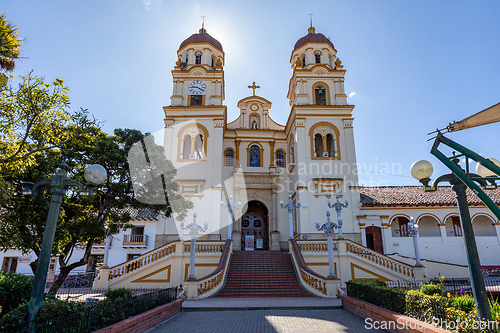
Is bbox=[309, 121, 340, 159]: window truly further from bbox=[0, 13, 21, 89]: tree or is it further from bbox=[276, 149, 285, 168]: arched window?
bbox=[0, 13, 21, 89]: tree

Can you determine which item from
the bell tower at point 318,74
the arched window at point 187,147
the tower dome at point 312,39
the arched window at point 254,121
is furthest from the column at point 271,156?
the tower dome at point 312,39

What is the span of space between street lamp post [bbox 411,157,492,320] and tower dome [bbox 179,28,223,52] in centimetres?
2505

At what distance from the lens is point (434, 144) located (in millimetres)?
5551

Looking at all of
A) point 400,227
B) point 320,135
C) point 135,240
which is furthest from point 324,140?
point 135,240

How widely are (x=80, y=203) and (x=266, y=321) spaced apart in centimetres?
814

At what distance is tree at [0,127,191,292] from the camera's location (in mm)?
10258

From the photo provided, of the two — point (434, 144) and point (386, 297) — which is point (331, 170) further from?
point (434, 144)

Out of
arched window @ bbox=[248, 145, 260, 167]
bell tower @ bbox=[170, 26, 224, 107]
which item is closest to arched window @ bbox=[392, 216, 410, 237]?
arched window @ bbox=[248, 145, 260, 167]

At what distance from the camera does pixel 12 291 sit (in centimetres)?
729

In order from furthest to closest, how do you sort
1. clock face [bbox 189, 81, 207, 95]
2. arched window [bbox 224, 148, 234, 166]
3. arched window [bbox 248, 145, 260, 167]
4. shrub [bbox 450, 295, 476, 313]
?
arched window [bbox 248, 145, 260, 167], clock face [bbox 189, 81, 207, 95], arched window [bbox 224, 148, 234, 166], shrub [bbox 450, 295, 476, 313]

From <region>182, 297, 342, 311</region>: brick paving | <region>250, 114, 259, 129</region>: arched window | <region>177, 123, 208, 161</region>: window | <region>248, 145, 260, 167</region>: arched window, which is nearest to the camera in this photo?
<region>182, 297, 342, 311</region>: brick paving

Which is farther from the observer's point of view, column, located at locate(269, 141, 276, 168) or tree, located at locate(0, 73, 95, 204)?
column, located at locate(269, 141, 276, 168)

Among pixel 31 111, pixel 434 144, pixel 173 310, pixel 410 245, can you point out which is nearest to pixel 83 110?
pixel 31 111

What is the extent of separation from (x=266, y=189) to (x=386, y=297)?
688 inches
